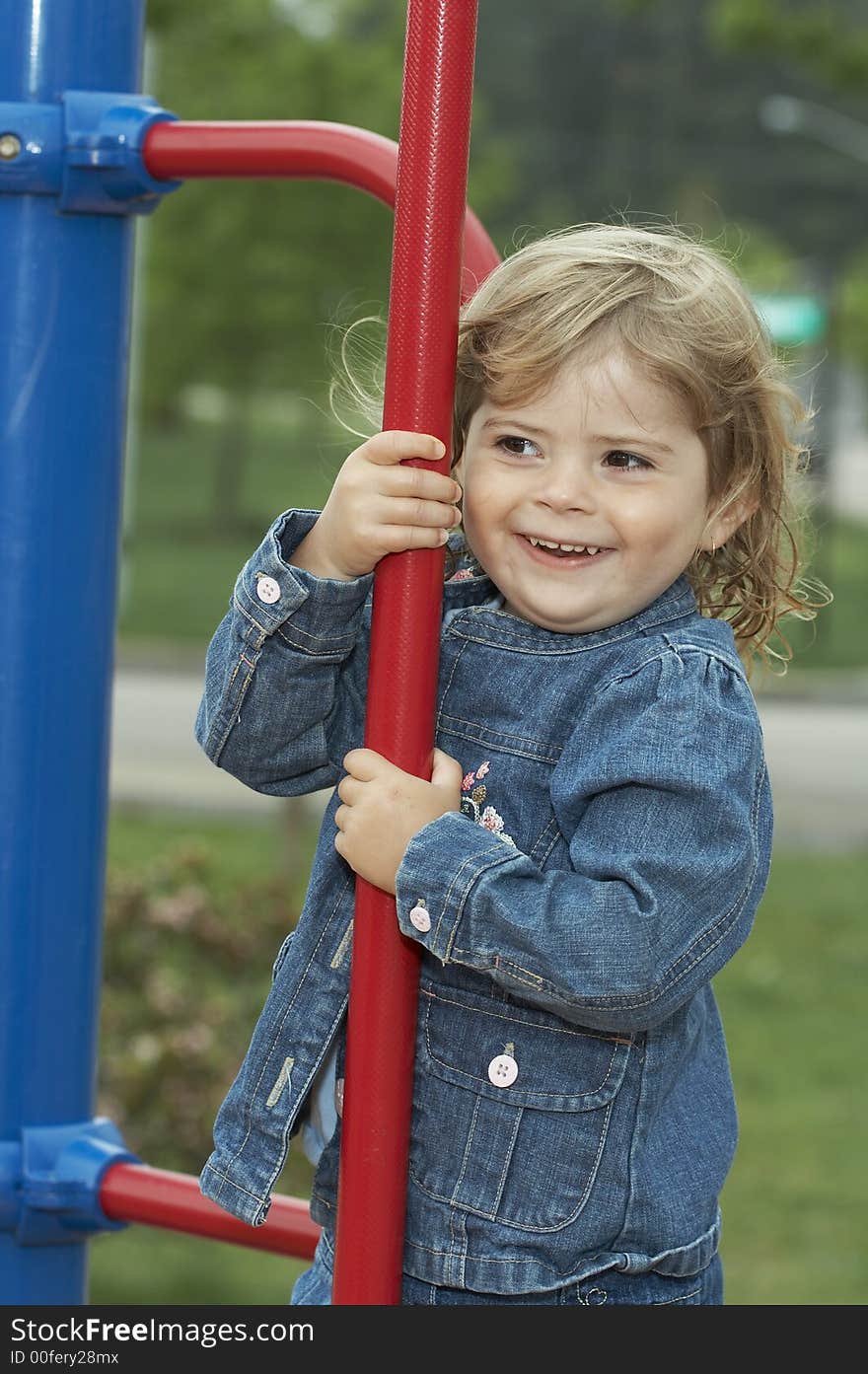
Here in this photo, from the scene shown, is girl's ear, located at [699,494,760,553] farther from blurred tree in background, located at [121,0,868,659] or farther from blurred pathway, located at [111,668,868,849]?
blurred pathway, located at [111,668,868,849]

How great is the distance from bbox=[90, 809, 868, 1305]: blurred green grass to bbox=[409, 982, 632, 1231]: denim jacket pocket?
1.67 metres

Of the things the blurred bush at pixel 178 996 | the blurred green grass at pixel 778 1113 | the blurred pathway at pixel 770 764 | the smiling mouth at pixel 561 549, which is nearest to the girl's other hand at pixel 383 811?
the smiling mouth at pixel 561 549

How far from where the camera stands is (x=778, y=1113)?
5383 millimetres

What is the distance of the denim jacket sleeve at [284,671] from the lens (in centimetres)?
148

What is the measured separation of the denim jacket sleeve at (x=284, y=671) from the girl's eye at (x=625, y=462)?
21 cm

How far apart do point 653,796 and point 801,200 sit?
40.0 metres

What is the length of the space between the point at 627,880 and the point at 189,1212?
0.60 metres

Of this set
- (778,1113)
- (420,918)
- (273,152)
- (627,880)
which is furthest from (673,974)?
(778,1113)

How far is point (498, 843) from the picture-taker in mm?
1407

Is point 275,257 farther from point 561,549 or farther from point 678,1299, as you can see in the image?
point 678,1299

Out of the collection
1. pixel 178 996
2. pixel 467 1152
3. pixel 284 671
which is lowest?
pixel 178 996

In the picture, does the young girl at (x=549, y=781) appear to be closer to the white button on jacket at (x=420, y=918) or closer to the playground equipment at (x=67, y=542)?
the white button on jacket at (x=420, y=918)

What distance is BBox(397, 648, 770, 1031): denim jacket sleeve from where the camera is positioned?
1350mm

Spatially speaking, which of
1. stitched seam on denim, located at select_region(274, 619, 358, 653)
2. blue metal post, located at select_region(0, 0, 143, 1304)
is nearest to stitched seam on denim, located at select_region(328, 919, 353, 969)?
stitched seam on denim, located at select_region(274, 619, 358, 653)
